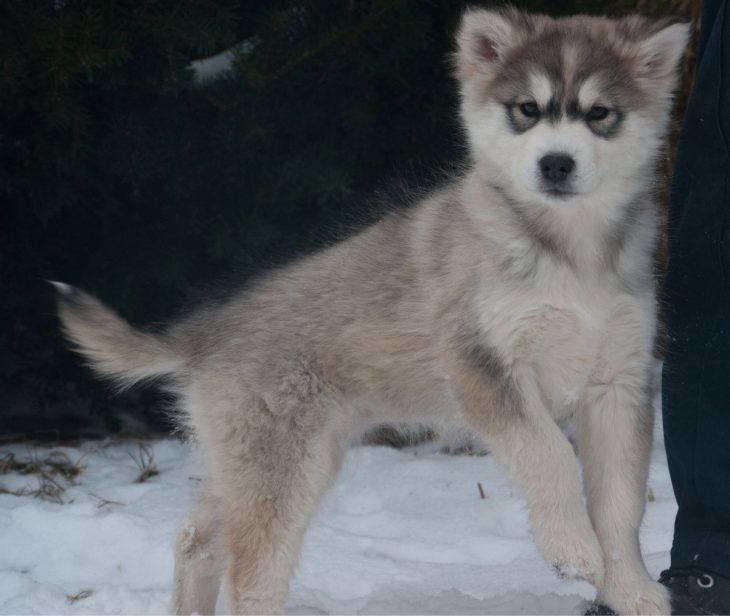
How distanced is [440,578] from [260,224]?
1759 mm

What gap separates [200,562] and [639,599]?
1.35 m

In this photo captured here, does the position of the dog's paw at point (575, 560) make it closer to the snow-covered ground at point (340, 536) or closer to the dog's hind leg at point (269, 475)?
the snow-covered ground at point (340, 536)

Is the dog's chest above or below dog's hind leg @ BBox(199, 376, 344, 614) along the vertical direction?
above

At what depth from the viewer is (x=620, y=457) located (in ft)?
11.1

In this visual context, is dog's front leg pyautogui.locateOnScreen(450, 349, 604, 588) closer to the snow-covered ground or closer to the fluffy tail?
the snow-covered ground

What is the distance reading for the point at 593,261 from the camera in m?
3.35

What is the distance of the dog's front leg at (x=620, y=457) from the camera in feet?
10.8

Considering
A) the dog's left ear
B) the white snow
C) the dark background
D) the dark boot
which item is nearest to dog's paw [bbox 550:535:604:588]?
the dark boot

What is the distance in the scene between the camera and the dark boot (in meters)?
3.36

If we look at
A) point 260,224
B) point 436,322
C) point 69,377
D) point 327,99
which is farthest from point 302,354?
point 69,377

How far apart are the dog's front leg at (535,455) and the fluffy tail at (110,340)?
1.03m

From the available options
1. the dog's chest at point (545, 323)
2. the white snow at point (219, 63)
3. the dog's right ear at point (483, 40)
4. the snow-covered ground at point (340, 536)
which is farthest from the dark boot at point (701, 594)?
the white snow at point (219, 63)

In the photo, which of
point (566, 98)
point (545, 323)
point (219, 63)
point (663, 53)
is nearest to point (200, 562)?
point (545, 323)

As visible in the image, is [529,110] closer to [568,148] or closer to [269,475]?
[568,148]
